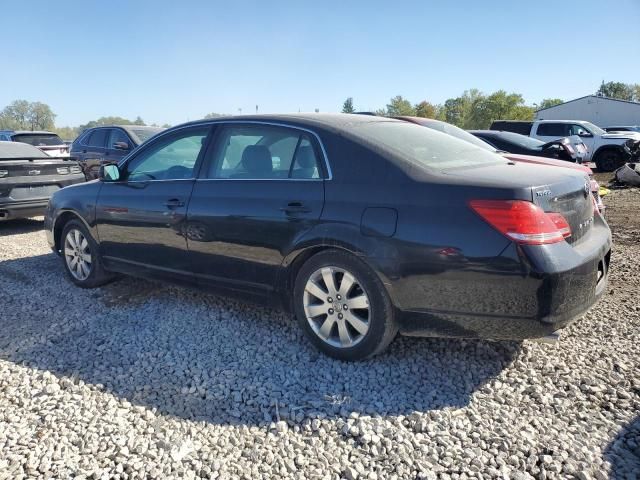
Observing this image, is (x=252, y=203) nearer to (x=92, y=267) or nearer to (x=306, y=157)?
(x=306, y=157)

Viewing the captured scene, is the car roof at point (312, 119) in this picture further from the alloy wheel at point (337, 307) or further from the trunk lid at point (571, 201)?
the trunk lid at point (571, 201)

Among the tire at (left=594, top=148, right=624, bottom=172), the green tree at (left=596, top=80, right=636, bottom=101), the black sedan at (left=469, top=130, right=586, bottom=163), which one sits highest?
the green tree at (left=596, top=80, right=636, bottom=101)

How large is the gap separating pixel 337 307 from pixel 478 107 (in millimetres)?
74985

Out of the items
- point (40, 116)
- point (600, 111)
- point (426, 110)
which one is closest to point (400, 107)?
point (426, 110)

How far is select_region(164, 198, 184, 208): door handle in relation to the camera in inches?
156

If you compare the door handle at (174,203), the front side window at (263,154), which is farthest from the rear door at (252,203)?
the door handle at (174,203)

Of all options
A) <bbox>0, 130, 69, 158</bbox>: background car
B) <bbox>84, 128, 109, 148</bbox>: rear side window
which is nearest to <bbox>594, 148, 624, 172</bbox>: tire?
<bbox>84, 128, 109, 148</bbox>: rear side window

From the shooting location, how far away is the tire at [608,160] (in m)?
18.0

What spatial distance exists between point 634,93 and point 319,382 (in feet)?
379

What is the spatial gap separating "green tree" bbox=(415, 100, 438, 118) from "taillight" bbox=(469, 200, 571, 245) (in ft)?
268

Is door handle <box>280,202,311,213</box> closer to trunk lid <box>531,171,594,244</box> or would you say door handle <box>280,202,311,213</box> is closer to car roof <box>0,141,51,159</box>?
trunk lid <box>531,171,594,244</box>

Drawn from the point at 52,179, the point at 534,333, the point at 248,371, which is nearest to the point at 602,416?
the point at 534,333

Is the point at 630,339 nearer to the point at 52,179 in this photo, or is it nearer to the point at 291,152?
the point at 291,152

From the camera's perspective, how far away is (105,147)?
10.7m
